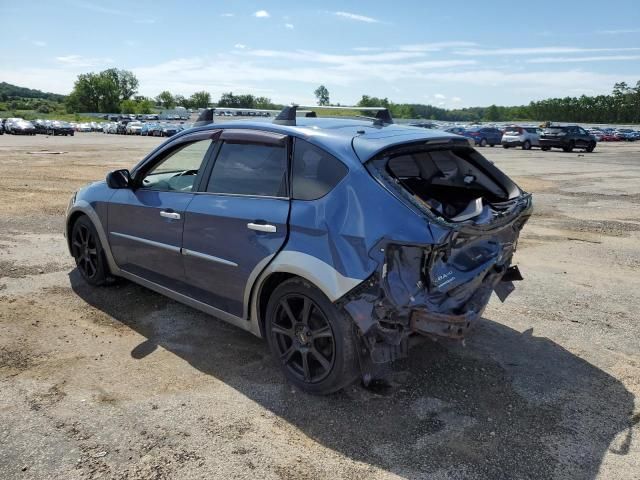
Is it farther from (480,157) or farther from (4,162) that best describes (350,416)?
(4,162)

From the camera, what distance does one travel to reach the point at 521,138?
119ft

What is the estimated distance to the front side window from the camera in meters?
4.30

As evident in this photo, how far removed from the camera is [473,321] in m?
3.15

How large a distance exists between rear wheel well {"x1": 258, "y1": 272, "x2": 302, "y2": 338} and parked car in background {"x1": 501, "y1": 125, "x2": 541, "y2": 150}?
120ft

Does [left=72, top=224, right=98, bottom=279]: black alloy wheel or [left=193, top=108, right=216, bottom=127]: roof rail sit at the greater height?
[left=193, top=108, right=216, bottom=127]: roof rail

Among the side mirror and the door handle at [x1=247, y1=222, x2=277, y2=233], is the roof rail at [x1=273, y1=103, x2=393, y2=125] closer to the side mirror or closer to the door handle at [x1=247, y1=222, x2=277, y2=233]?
the door handle at [x1=247, y1=222, x2=277, y2=233]

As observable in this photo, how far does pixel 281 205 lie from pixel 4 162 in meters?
19.4

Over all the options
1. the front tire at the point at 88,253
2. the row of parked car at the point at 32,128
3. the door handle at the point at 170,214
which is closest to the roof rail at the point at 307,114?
the door handle at the point at 170,214

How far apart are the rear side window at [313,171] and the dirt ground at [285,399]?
133 cm

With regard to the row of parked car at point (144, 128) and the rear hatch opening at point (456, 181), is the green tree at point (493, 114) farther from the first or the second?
the rear hatch opening at point (456, 181)

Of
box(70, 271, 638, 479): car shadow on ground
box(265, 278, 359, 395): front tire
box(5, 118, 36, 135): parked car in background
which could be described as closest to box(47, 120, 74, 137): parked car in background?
box(5, 118, 36, 135): parked car in background

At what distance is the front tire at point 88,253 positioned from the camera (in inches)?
202

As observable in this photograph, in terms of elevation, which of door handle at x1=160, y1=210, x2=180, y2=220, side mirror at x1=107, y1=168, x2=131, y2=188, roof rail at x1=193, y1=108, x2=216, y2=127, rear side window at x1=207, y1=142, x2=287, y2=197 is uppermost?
roof rail at x1=193, y1=108, x2=216, y2=127

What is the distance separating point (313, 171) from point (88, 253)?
9.99ft
